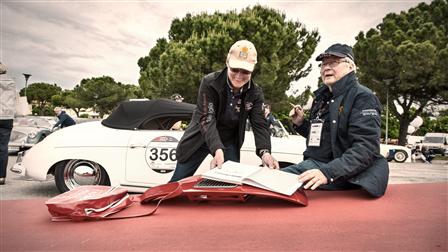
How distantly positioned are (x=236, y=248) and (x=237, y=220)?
6.7 inches

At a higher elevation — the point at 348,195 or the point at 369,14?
the point at 369,14

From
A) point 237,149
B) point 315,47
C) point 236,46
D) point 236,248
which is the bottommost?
point 236,248

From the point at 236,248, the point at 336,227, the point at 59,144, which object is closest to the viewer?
the point at 236,248

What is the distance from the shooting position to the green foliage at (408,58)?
17.8m

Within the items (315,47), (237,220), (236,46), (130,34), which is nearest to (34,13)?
(130,34)

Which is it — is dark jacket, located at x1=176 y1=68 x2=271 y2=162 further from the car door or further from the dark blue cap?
the car door

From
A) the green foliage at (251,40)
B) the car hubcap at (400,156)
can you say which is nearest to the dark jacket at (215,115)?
the car hubcap at (400,156)

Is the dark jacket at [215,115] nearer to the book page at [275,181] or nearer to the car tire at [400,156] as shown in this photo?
the book page at [275,181]

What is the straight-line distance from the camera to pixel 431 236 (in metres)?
0.98

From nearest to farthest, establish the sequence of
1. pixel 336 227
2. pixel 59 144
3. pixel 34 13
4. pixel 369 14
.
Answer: pixel 336 227, pixel 34 13, pixel 369 14, pixel 59 144

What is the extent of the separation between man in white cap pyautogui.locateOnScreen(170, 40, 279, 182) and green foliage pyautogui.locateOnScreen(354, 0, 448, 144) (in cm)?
1805

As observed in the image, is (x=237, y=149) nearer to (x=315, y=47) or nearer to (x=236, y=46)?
(x=236, y=46)

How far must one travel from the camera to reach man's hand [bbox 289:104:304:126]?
1945mm

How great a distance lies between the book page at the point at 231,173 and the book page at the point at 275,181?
22mm
